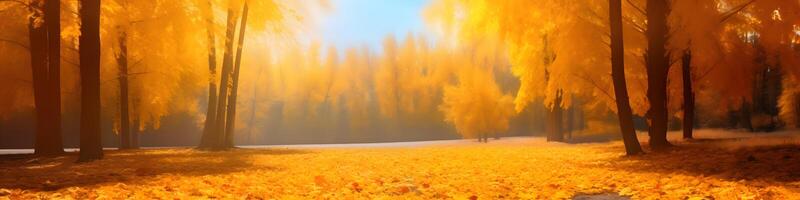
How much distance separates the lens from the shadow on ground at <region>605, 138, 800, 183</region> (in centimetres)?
778

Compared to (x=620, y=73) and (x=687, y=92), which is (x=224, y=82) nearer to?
(x=620, y=73)

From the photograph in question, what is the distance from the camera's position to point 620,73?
13422mm

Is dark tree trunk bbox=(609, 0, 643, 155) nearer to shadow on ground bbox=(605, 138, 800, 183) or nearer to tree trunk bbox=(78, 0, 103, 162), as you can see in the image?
shadow on ground bbox=(605, 138, 800, 183)

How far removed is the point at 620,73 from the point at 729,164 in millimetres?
4219

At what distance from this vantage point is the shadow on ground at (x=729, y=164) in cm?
→ 778

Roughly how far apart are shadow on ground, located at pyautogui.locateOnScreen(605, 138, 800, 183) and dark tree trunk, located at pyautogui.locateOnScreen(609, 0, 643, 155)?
1.72ft

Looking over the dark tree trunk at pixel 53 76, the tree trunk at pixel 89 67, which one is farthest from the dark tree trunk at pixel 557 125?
the dark tree trunk at pixel 53 76

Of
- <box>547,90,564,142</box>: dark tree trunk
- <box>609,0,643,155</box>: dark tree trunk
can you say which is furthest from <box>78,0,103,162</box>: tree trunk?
<box>547,90,564,142</box>: dark tree trunk

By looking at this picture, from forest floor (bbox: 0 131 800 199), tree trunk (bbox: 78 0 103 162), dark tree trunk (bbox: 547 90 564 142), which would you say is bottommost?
forest floor (bbox: 0 131 800 199)

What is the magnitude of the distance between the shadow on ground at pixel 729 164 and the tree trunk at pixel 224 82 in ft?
43.3

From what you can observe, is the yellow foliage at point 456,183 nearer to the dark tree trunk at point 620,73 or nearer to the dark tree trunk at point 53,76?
the dark tree trunk at point 620,73

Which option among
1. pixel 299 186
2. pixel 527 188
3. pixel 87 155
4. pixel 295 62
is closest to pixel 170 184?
pixel 299 186

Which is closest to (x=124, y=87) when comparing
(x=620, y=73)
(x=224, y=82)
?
(x=224, y=82)

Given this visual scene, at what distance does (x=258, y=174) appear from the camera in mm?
9938
